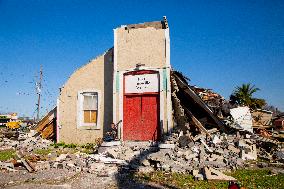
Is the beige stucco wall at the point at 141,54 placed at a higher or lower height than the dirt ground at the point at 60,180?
higher

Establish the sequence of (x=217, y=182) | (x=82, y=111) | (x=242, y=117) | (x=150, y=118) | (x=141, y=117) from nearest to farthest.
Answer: (x=217, y=182) < (x=150, y=118) < (x=141, y=117) < (x=82, y=111) < (x=242, y=117)

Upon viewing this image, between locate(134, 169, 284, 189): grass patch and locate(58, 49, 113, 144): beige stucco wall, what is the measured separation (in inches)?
244

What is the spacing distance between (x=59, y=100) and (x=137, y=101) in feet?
17.2

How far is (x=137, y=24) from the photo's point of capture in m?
14.0

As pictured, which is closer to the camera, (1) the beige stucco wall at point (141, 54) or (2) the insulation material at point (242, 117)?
(1) the beige stucco wall at point (141, 54)

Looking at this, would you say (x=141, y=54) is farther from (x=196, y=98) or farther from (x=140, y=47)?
(x=196, y=98)

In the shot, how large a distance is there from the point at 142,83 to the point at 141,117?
5.75ft

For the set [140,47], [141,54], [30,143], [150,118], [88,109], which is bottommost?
[30,143]

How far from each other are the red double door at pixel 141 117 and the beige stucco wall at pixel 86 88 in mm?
1463

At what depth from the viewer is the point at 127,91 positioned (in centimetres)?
1375

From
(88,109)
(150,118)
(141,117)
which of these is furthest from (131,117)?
(88,109)

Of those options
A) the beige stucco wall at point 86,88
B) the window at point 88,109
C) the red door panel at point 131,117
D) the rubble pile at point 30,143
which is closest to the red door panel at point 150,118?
the red door panel at point 131,117

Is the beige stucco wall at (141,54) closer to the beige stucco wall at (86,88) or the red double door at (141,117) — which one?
the red double door at (141,117)

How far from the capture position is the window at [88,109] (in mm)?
15039
